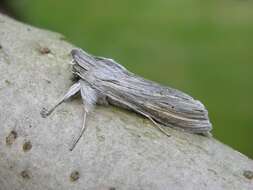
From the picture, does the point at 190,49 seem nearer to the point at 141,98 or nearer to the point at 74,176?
the point at 141,98

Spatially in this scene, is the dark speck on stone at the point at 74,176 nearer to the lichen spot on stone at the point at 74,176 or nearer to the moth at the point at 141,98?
the lichen spot on stone at the point at 74,176

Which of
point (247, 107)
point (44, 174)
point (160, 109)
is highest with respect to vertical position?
point (160, 109)

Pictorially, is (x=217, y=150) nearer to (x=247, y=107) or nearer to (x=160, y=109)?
(x=160, y=109)

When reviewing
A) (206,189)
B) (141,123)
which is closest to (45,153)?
(141,123)

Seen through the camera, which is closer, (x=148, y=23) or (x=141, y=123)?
(x=141, y=123)

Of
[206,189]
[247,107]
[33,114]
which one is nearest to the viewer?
[206,189]

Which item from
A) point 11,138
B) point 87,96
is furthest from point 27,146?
point 87,96

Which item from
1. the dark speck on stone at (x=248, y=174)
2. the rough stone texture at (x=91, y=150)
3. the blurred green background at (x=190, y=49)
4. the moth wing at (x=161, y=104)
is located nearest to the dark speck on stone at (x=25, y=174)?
the rough stone texture at (x=91, y=150)

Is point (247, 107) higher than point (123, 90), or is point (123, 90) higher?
point (123, 90)
